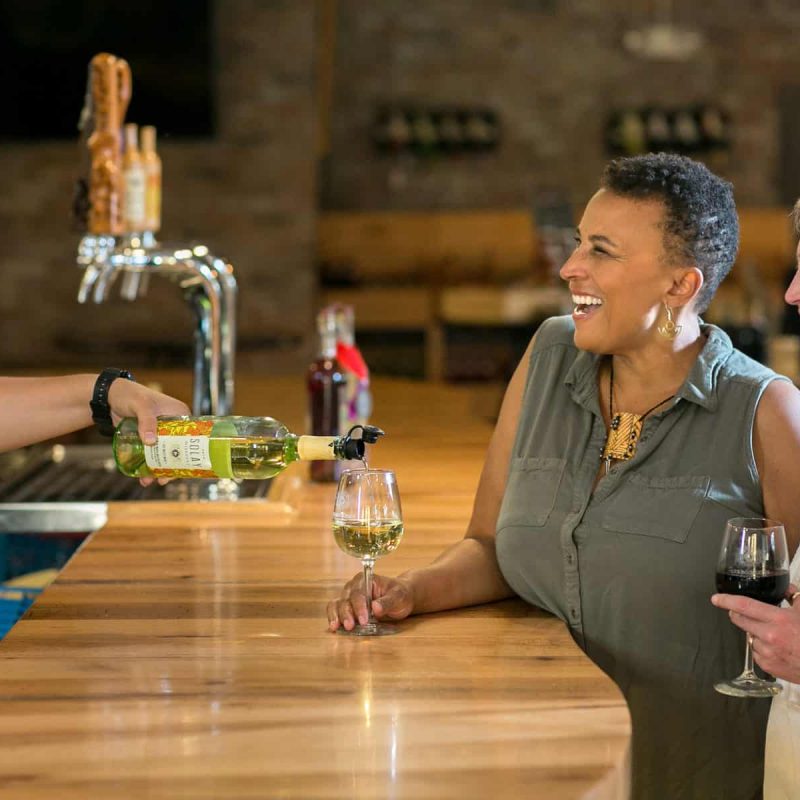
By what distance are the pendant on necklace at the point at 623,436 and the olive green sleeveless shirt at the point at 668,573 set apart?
2 cm

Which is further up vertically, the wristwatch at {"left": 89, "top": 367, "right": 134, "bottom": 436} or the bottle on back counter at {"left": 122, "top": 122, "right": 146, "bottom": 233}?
the bottle on back counter at {"left": 122, "top": 122, "right": 146, "bottom": 233}

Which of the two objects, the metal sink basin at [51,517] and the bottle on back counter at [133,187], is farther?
the bottle on back counter at [133,187]

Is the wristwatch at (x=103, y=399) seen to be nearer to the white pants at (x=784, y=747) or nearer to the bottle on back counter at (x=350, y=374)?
the bottle on back counter at (x=350, y=374)

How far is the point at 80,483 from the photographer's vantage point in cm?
310

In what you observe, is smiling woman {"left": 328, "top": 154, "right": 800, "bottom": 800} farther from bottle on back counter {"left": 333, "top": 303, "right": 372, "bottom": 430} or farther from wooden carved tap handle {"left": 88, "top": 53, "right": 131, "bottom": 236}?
wooden carved tap handle {"left": 88, "top": 53, "right": 131, "bottom": 236}

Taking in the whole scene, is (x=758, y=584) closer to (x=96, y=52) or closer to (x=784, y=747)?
(x=784, y=747)

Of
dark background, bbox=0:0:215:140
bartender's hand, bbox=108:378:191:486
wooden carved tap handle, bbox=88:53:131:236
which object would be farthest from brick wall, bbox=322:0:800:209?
bartender's hand, bbox=108:378:191:486

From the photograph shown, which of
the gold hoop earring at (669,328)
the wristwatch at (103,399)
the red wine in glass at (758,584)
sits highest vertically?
the gold hoop earring at (669,328)

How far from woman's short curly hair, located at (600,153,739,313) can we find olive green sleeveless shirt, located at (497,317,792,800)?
0.57 ft

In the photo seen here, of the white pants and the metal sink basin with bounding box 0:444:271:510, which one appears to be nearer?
the white pants

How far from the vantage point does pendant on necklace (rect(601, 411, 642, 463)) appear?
206 centimetres

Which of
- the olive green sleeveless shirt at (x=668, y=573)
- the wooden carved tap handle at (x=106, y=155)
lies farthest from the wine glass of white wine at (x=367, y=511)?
the wooden carved tap handle at (x=106, y=155)

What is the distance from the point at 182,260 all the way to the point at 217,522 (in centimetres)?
73

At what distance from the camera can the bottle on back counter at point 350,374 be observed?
9.80ft
